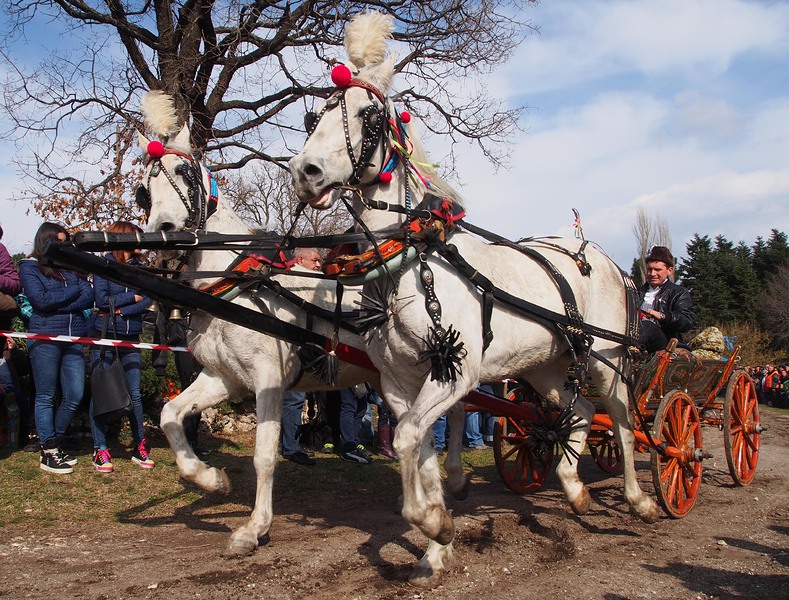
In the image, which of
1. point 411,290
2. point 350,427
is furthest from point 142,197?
point 350,427

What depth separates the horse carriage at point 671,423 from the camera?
561 cm

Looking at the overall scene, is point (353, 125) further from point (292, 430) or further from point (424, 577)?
point (292, 430)

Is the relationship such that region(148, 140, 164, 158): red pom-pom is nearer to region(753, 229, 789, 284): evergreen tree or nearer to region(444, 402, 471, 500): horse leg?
region(444, 402, 471, 500): horse leg

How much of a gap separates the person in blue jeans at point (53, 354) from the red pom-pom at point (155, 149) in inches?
89.3

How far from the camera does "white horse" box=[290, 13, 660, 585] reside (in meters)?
3.88

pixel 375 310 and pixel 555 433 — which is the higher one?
pixel 375 310

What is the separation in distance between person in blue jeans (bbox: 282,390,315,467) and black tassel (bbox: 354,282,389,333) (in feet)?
13.9

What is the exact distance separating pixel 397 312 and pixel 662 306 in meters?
3.71

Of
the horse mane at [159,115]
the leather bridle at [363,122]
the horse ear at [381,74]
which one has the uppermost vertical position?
the horse mane at [159,115]

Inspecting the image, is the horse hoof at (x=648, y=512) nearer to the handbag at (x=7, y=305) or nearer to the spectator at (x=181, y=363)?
the spectator at (x=181, y=363)

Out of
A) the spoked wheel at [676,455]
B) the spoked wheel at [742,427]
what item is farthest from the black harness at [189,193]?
the spoked wheel at [742,427]

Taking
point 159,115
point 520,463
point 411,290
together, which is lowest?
point 520,463

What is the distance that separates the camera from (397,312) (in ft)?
13.1

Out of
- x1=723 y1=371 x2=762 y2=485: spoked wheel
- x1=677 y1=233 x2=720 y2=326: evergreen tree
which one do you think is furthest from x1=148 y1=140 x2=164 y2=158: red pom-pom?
x1=677 y1=233 x2=720 y2=326: evergreen tree
